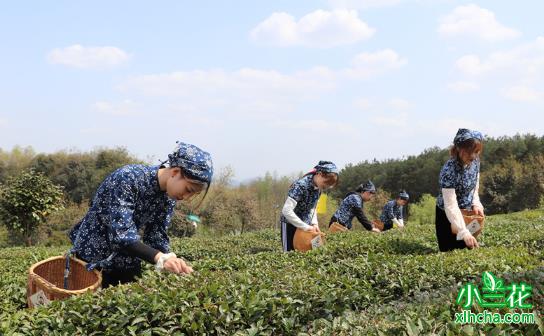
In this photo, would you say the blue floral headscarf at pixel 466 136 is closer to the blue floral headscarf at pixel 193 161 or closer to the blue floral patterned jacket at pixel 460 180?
the blue floral patterned jacket at pixel 460 180

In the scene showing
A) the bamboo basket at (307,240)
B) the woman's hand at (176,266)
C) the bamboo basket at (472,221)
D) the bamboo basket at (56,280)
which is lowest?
the bamboo basket at (307,240)

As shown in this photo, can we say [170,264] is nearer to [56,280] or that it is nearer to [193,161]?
[193,161]

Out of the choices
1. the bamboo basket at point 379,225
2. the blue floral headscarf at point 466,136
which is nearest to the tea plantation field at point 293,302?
the blue floral headscarf at point 466,136

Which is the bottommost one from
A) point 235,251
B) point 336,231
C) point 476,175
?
point 235,251

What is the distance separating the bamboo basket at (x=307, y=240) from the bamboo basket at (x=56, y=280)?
2.73m

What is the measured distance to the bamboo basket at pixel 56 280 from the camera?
3.00m

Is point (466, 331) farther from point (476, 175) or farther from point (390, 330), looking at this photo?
point (476, 175)

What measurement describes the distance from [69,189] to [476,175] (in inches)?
1324

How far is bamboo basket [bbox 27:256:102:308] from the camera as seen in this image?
3000mm

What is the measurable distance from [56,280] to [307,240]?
2885 millimetres

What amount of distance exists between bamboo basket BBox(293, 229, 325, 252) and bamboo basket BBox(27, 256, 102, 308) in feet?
8.97

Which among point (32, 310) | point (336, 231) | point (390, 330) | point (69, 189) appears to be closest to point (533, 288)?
point (390, 330)

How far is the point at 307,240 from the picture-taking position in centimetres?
559

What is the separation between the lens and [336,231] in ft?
28.1
